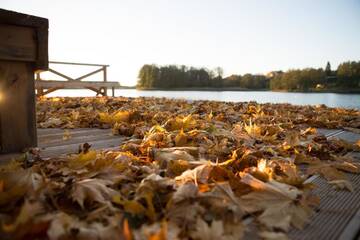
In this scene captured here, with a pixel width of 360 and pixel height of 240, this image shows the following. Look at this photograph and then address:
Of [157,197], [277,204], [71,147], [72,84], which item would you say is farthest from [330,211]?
[72,84]

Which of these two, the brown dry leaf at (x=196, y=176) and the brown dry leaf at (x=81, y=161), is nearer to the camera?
the brown dry leaf at (x=196, y=176)

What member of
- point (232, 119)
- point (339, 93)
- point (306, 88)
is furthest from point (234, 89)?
point (232, 119)

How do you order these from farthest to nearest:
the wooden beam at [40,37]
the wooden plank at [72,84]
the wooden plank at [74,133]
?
the wooden plank at [72,84]
the wooden plank at [74,133]
the wooden beam at [40,37]

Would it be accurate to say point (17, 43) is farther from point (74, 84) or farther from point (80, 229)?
point (74, 84)

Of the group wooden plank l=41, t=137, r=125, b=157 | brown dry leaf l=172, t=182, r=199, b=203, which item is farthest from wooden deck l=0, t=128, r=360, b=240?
brown dry leaf l=172, t=182, r=199, b=203

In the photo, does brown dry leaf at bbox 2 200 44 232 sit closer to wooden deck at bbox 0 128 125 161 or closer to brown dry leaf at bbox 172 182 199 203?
brown dry leaf at bbox 172 182 199 203

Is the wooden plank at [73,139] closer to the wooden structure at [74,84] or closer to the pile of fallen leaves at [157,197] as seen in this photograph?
the pile of fallen leaves at [157,197]

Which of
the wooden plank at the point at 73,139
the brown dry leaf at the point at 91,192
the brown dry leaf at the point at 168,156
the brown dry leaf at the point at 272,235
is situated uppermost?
the brown dry leaf at the point at 168,156

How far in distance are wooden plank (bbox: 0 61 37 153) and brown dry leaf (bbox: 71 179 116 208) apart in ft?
3.94

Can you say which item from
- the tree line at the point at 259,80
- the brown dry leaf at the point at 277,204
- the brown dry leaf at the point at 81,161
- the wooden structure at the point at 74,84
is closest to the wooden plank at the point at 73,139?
the brown dry leaf at the point at 81,161

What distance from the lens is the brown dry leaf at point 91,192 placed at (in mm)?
1239

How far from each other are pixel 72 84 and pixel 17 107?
1083cm

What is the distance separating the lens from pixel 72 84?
1269cm

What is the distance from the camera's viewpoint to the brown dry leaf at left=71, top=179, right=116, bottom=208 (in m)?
1.24
